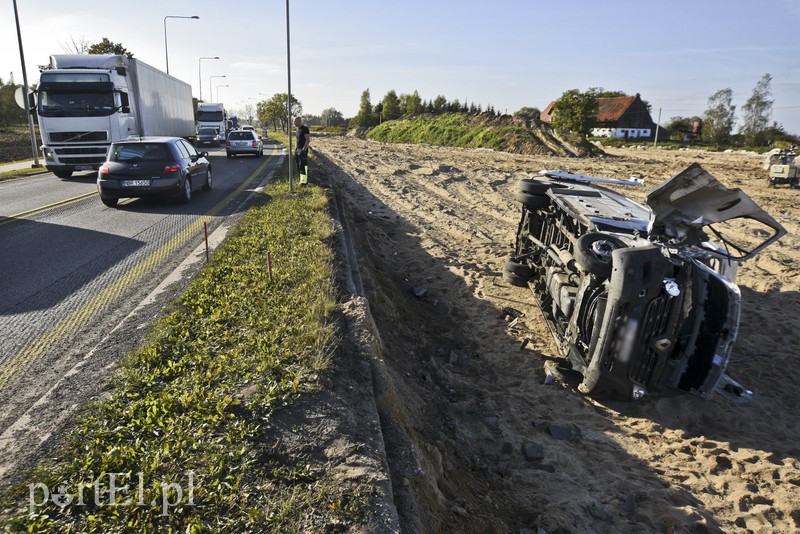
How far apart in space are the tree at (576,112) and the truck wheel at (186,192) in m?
37.3

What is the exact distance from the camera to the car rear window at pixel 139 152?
12.1m

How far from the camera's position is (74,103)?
1698 centimetres

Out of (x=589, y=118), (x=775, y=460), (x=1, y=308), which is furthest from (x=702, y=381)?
(x=589, y=118)

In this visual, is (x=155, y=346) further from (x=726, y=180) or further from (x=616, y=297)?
(x=726, y=180)

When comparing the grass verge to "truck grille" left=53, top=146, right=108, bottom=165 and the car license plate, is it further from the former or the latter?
"truck grille" left=53, top=146, right=108, bottom=165

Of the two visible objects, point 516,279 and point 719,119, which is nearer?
point 516,279

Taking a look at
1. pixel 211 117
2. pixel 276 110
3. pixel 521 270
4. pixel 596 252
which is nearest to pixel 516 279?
pixel 521 270

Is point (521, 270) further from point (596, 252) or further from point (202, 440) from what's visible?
point (202, 440)

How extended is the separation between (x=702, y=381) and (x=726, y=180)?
906 inches

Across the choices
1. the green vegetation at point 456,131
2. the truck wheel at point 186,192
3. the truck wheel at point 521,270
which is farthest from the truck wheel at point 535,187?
the green vegetation at point 456,131

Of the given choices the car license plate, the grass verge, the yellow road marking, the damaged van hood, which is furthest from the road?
the damaged van hood

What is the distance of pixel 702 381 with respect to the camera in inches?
193

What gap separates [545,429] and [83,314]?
4852 millimetres

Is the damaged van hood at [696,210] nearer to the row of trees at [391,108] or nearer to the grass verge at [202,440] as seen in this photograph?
the grass verge at [202,440]
